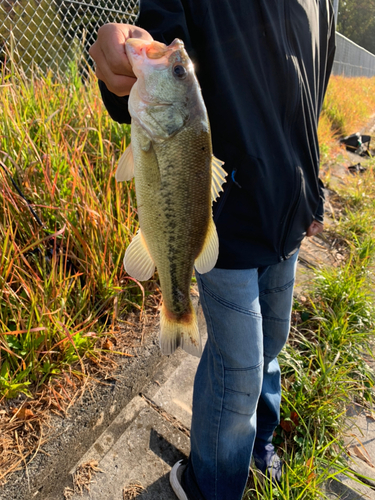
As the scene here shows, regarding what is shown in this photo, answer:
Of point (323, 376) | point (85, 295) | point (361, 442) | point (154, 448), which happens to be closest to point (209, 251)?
point (85, 295)

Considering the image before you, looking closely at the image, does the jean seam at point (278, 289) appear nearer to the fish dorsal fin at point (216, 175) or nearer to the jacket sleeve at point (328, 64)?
the jacket sleeve at point (328, 64)

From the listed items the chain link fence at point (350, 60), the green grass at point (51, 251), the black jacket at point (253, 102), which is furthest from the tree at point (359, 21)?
the black jacket at point (253, 102)

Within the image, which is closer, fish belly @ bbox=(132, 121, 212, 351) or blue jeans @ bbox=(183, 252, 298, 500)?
fish belly @ bbox=(132, 121, 212, 351)

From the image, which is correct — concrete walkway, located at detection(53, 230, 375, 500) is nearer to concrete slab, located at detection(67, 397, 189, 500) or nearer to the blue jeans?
concrete slab, located at detection(67, 397, 189, 500)

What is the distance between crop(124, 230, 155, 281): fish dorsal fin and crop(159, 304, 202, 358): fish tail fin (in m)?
0.20

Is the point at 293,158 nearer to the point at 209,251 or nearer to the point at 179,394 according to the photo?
the point at 209,251

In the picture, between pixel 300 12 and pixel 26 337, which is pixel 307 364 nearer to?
pixel 26 337

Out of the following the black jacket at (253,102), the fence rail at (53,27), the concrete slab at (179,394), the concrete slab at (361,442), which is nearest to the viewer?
the black jacket at (253,102)

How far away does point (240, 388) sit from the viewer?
148 centimetres

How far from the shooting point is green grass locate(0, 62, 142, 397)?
1899mm

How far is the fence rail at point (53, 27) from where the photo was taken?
12.4 feet

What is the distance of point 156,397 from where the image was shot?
228cm

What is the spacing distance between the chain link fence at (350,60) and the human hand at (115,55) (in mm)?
13143

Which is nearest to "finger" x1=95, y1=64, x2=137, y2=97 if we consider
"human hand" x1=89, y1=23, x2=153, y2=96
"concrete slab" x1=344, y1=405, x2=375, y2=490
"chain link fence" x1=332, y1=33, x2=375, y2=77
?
"human hand" x1=89, y1=23, x2=153, y2=96
